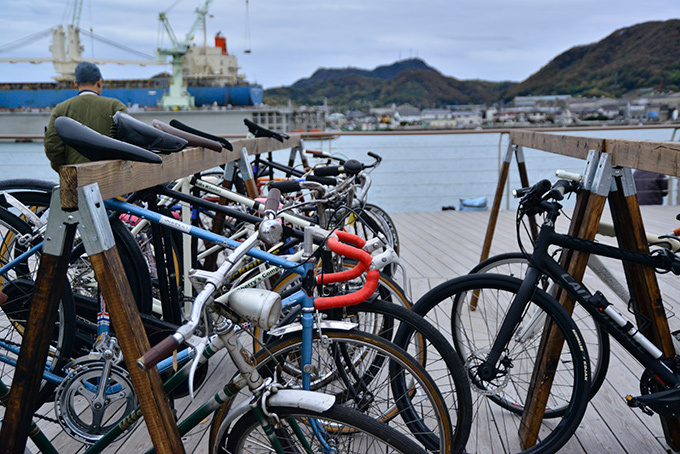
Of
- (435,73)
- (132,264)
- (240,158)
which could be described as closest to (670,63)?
(240,158)

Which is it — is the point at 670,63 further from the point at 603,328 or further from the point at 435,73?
the point at 435,73

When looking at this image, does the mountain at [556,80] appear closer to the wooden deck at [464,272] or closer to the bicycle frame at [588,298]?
the wooden deck at [464,272]

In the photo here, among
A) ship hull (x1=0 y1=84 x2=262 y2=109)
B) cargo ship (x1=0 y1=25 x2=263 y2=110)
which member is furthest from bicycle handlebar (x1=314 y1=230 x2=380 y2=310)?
cargo ship (x1=0 y1=25 x2=263 y2=110)

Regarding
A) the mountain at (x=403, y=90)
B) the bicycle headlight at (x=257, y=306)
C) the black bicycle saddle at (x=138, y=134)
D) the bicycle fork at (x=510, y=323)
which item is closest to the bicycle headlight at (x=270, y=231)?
the bicycle headlight at (x=257, y=306)

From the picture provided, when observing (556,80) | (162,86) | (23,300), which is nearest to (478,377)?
(23,300)

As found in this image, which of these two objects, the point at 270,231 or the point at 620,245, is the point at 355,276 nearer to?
the point at 270,231

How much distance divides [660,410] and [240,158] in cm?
209

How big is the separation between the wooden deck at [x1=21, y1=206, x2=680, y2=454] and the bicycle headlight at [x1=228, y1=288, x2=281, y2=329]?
0.82 m

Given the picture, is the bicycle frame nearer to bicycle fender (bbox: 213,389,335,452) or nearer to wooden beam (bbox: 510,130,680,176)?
wooden beam (bbox: 510,130,680,176)

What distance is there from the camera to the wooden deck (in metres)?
1.79

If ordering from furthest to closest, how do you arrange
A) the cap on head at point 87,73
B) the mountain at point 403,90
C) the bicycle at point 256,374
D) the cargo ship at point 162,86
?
the cargo ship at point 162,86, the mountain at point 403,90, the cap on head at point 87,73, the bicycle at point 256,374

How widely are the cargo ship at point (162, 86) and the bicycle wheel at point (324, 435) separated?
34438mm

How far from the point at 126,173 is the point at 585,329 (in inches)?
99.6

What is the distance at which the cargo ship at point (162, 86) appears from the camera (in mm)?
32500
